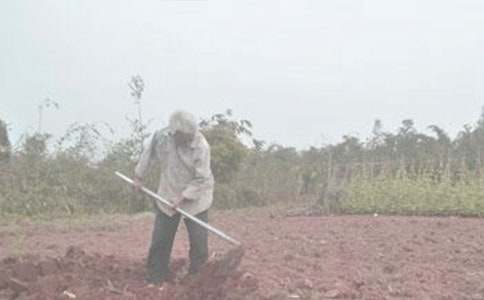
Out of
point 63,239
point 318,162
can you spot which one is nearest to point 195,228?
point 63,239

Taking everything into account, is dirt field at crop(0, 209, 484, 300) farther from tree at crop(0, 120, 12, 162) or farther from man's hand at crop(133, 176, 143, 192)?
tree at crop(0, 120, 12, 162)

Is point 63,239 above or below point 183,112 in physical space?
below

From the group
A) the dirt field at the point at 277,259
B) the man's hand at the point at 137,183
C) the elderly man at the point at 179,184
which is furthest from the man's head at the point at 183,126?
Answer: the dirt field at the point at 277,259

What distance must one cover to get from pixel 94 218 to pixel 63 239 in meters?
2.40

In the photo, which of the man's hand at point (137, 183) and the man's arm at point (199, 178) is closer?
the man's arm at point (199, 178)

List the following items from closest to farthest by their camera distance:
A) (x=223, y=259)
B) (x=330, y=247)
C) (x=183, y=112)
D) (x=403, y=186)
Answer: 1. (x=223, y=259)
2. (x=183, y=112)
3. (x=330, y=247)
4. (x=403, y=186)

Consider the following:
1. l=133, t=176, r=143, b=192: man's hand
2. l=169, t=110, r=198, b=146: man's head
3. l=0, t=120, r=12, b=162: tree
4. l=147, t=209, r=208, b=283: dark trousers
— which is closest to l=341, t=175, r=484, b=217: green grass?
l=0, t=120, r=12, b=162: tree

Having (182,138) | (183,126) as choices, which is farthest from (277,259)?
(183,126)

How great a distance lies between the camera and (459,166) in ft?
50.5

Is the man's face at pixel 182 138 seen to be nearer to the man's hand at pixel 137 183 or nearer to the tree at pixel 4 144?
the man's hand at pixel 137 183

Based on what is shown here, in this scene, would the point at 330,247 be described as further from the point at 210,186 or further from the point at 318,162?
the point at 318,162

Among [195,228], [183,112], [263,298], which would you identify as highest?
[183,112]

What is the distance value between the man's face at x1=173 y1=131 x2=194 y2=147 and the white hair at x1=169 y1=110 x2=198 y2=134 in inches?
1.2

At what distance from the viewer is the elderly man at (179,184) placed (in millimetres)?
6195
